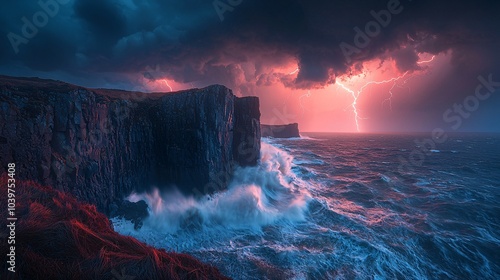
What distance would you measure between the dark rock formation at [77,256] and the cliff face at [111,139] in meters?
9.93

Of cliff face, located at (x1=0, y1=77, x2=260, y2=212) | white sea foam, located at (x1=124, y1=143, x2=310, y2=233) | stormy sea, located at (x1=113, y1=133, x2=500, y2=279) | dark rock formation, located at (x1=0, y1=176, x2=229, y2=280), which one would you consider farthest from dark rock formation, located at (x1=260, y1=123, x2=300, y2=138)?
dark rock formation, located at (x1=0, y1=176, x2=229, y2=280)

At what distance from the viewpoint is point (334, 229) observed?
1580 centimetres

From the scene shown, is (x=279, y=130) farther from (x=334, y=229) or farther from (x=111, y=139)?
(x=111, y=139)

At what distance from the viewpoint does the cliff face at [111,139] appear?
512 inches

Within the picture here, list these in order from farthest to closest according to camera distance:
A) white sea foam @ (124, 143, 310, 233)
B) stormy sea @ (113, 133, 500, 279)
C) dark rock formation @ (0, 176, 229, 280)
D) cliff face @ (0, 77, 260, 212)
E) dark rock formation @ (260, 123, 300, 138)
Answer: dark rock formation @ (260, 123, 300, 138) < white sea foam @ (124, 143, 310, 233) < cliff face @ (0, 77, 260, 212) < stormy sea @ (113, 133, 500, 279) < dark rock formation @ (0, 176, 229, 280)

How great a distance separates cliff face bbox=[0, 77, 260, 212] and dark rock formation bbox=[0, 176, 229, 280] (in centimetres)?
993

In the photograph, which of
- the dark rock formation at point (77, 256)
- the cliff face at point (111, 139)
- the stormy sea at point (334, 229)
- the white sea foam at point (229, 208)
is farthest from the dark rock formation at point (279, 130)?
the dark rock formation at point (77, 256)

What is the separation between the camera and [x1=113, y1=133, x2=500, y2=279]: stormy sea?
38.5 ft

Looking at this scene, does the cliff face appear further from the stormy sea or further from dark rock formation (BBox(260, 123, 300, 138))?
dark rock formation (BBox(260, 123, 300, 138))

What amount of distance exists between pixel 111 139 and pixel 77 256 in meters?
16.2

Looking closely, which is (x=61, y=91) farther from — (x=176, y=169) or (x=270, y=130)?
(x=270, y=130)

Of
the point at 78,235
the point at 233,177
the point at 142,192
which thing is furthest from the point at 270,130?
the point at 78,235

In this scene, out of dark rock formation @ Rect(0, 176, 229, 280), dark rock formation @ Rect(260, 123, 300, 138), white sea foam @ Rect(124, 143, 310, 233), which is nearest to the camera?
dark rock formation @ Rect(0, 176, 229, 280)

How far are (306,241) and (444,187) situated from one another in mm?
24481
